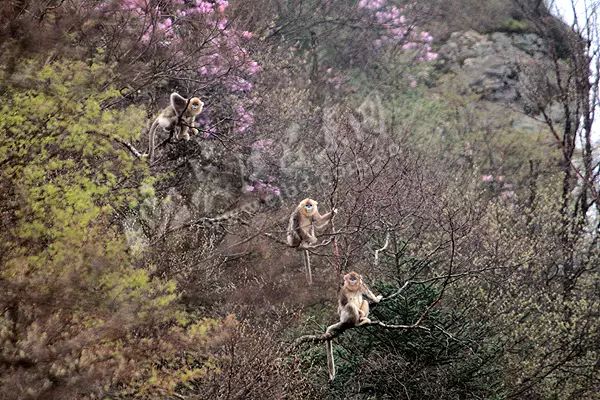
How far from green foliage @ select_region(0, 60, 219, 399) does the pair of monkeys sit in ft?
6.74

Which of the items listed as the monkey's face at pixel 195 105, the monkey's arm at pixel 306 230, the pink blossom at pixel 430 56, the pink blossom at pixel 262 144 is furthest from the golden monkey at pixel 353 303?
the pink blossom at pixel 430 56

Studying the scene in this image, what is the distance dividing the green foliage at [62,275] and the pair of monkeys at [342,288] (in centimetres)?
206

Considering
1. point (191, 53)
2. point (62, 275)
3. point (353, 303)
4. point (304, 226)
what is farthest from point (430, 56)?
point (62, 275)

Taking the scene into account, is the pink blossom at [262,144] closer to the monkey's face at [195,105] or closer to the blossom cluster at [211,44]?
the blossom cluster at [211,44]

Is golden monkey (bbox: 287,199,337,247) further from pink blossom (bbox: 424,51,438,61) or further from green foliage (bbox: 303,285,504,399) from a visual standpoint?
pink blossom (bbox: 424,51,438,61)

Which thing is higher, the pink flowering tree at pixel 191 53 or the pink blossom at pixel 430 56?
the pink blossom at pixel 430 56

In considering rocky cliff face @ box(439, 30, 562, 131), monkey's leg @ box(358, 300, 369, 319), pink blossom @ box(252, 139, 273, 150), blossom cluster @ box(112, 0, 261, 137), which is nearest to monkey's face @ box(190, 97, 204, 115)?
blossom cluster @ box(112, 0, 261, 137)

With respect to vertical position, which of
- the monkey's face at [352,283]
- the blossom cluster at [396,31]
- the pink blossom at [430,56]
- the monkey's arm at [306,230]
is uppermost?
the blossom cluster at [396,31]

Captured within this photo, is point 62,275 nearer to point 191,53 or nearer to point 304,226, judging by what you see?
point 304,226

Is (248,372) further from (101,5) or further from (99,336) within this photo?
(101,5)

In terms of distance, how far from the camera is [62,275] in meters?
6.53

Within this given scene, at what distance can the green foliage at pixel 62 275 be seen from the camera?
5855mm

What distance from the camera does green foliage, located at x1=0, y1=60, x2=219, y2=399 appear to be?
5855 millimetres

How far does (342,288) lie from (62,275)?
154 inches
